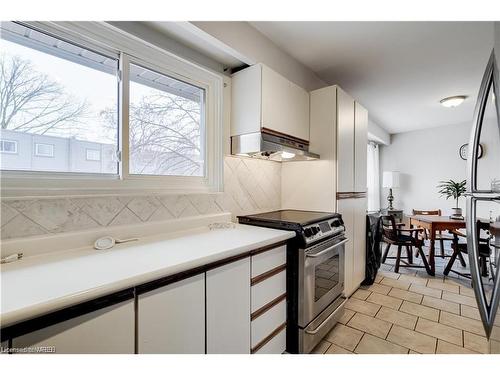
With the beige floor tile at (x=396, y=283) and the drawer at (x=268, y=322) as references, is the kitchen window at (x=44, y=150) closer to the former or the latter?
the drawer at (x=268, y=322)

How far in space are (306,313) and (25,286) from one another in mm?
1508

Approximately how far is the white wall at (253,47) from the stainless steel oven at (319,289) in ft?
5.10

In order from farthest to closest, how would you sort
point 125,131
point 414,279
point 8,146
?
point 414,279 → point 125,131 → point 8,146

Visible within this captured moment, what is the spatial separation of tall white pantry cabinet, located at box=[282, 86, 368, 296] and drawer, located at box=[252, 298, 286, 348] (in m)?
1.05

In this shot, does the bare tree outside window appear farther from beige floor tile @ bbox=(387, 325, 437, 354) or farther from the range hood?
beige floor tile @ bbox=(387, 325, 437, 354)

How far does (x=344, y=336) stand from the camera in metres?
1.87

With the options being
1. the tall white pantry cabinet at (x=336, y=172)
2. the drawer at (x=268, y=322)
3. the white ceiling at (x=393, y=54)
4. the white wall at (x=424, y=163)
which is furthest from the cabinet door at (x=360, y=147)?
the white wall at (x=424, y=163)

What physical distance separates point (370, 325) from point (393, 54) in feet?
8.21

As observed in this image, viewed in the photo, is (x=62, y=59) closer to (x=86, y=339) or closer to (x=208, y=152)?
(x=208, y=152)

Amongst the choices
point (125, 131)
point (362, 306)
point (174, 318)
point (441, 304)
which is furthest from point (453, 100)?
point (174, 318)

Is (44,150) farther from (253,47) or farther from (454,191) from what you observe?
(454,191)

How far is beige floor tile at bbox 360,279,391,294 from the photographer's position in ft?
8.70

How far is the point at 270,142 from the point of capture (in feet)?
6.13
